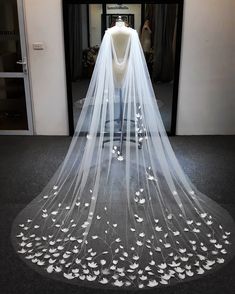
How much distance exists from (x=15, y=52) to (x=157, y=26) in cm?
188

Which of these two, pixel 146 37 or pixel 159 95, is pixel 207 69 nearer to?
pixel 159 95

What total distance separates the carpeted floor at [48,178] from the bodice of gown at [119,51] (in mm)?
1251

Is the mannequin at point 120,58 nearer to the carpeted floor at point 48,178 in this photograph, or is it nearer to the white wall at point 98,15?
the white wall at point 98,15

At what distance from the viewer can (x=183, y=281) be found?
2068 mm

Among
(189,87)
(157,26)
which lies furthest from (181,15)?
(189,87)

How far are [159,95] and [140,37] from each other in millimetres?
778

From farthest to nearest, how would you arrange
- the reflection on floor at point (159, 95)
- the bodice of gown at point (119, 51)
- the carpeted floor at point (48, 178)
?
1. the reflection on floor at point (159, 95)
2. the bodice of gown at point (119, 51)
3. the carpeted floor at point (48, 178)

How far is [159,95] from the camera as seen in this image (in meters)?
4.32

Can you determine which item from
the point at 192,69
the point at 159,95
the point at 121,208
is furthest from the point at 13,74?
the point at 121,208

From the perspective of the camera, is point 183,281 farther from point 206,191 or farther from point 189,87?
point 189,87

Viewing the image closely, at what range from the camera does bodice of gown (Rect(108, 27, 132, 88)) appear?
3.14 m

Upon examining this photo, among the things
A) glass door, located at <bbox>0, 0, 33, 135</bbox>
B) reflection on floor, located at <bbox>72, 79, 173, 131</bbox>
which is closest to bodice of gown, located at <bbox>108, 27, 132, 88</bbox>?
reflection on floor, located at <bbox>72, 79, 173, 131</bbox>

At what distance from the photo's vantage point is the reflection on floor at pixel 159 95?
4.30m

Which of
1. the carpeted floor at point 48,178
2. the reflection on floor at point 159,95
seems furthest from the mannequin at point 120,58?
the reflection on floor at point 159,95
